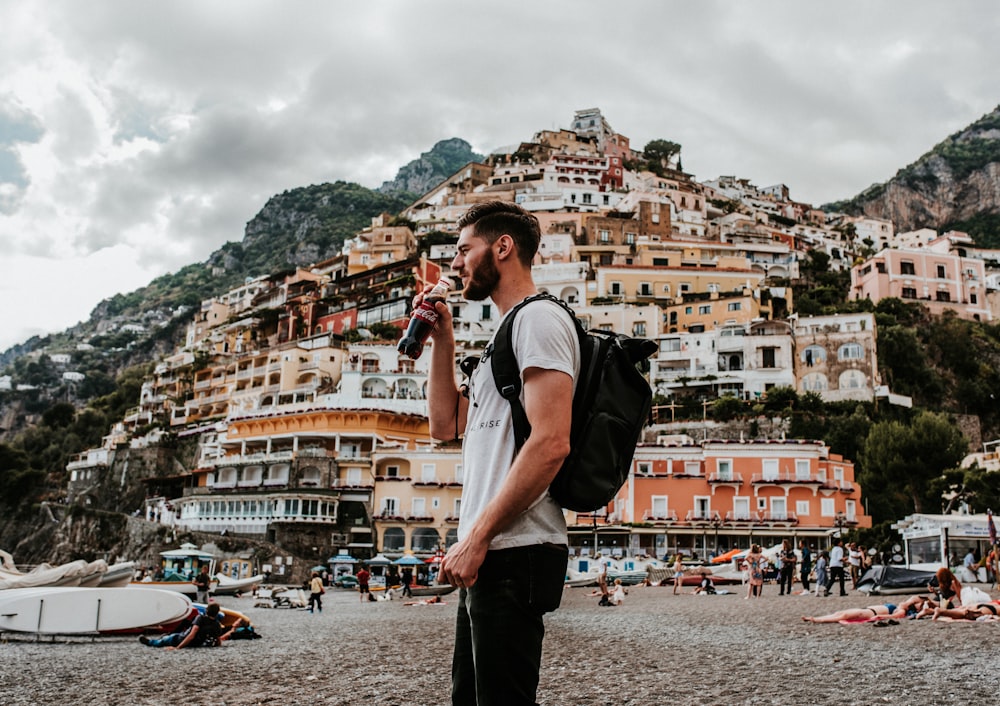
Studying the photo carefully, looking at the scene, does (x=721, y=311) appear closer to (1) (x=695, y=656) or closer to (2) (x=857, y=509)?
(2) (x=857, y=509)

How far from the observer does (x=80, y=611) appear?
12438 mm

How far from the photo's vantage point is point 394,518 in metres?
44.1

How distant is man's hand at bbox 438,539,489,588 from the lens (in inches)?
97.8

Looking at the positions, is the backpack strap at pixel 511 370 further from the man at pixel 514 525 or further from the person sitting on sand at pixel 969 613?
the person sitting on sand at pixel 969 613

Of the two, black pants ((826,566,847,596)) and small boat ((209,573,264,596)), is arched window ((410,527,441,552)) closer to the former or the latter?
small boat ((209,573,264,596))

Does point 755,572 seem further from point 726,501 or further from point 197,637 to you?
point 726,501

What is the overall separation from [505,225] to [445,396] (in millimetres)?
719

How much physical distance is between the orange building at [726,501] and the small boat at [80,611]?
99.1 feet

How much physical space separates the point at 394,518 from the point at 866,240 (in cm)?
7481

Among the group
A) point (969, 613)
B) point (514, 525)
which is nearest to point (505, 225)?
point (514, 525)

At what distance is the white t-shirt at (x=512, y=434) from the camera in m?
2.56

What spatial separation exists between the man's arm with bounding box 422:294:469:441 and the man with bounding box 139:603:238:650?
9.42m

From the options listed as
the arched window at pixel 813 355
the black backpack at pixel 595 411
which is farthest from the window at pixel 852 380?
the black backpack at pixel 595 411

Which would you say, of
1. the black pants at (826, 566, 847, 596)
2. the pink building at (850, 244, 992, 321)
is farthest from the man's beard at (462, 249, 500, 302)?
the pink building at (850, 244, 992, 321)
